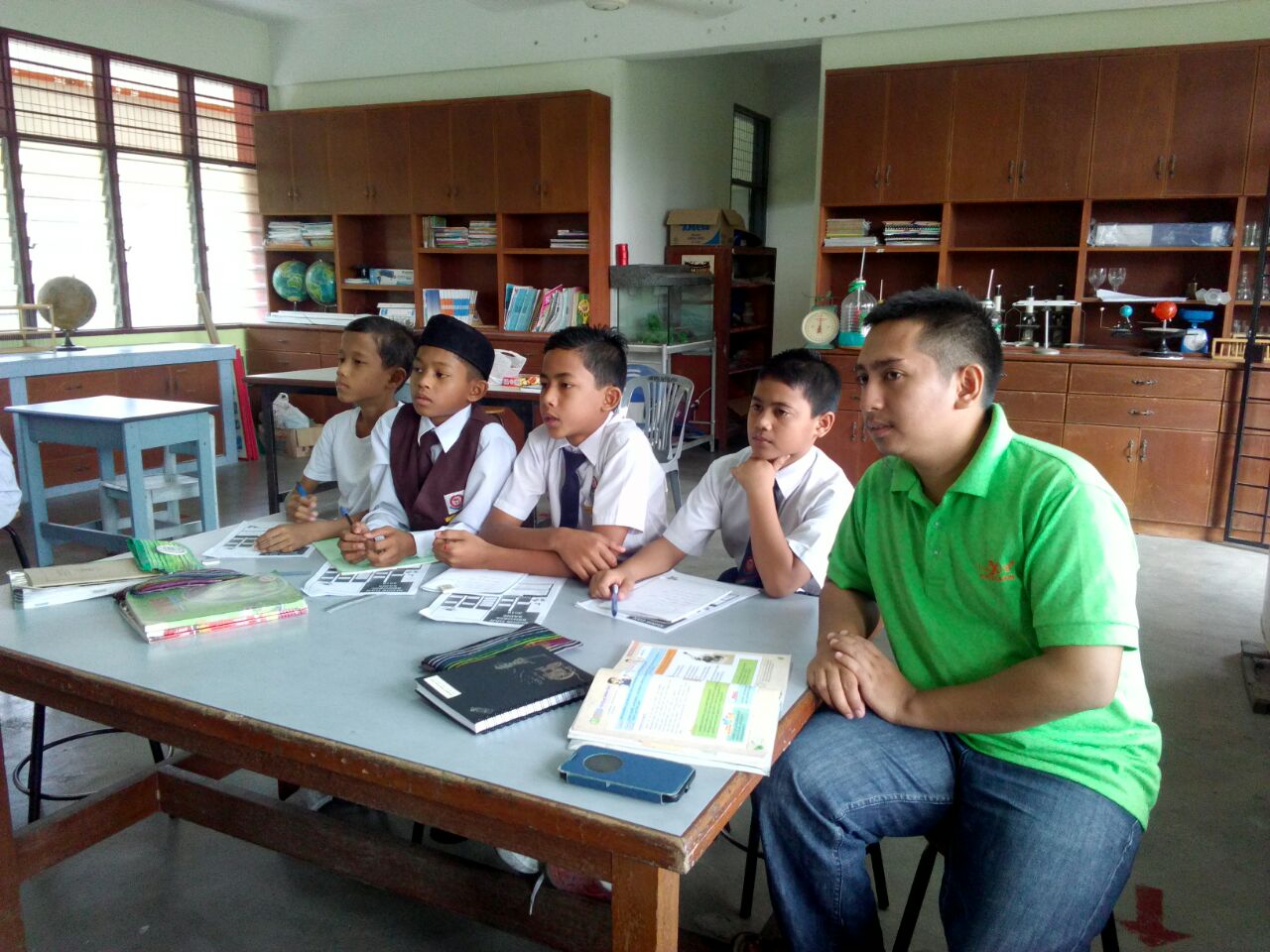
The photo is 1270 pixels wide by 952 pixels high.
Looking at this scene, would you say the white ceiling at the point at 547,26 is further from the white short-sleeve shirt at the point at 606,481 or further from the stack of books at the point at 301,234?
the white short-sleeve shirt at the point at 606,481

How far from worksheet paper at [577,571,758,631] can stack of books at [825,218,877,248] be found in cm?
394

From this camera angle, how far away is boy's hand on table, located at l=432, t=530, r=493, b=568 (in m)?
1.67

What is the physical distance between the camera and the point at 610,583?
1.52 metres

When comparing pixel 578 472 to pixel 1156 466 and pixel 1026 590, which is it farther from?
pixel 1156 466

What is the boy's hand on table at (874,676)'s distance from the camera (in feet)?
4.01

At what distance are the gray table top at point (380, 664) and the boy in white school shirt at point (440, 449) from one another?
0.57m

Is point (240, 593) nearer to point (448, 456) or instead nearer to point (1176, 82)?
point (448, 456)

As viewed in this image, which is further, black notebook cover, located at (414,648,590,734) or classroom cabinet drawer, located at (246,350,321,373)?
classroom cabinet drawer, located at (246,350,321,373)

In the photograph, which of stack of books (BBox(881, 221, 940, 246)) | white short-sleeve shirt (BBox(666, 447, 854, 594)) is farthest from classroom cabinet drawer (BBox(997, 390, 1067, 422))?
white short-sleeve shirt (BBox(666, 447, 854, 594))

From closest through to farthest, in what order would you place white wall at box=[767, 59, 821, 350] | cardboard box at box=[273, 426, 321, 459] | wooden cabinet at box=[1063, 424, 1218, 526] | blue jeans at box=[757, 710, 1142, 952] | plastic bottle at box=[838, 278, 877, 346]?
blue jeans at box=[757, 710, 1142, 952]
wooden cabinet at box=[1063, 424, 1218, 526]
plastic bottle at box=[838, 278, 877, 346]
cardboard box at box=[273, 426, 321, 459]
white wall at box=[767, 59, 821, 350]

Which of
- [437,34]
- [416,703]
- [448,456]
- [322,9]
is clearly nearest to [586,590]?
[416,703]

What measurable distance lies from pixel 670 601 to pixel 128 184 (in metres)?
6.06

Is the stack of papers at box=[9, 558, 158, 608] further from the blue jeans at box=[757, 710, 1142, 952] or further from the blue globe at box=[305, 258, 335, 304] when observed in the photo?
the blue globe at box=[305, 258, 335, 304]

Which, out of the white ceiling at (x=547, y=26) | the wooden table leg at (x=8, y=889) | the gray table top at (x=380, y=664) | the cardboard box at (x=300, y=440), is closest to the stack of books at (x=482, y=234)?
the white ceiling at (x=547, y=26)
